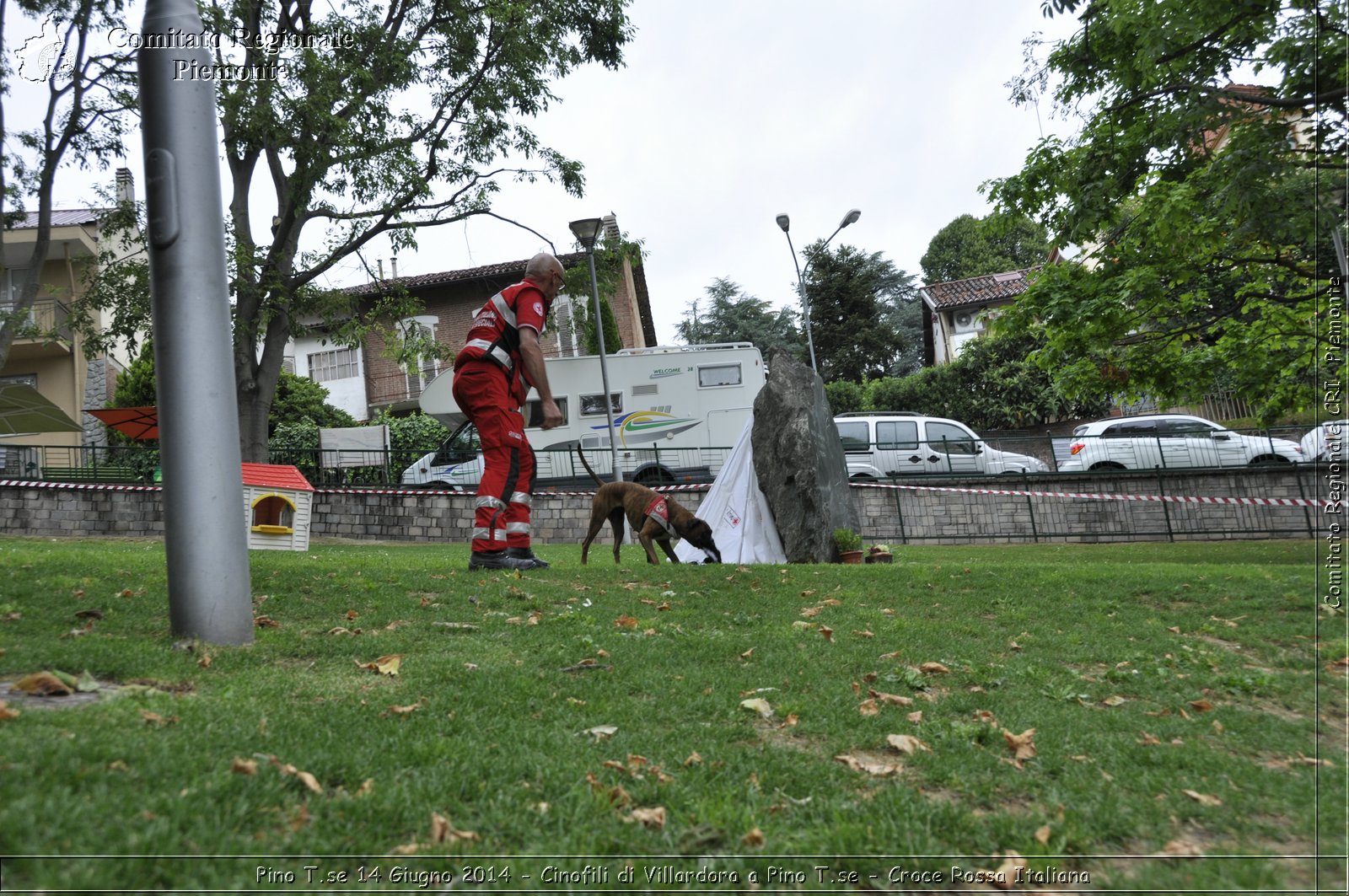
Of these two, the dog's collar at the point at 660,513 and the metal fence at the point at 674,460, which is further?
the metal fence at the point at 674,460

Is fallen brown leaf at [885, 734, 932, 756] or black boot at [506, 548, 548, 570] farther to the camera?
black boot at [506, 548, 548, 570]

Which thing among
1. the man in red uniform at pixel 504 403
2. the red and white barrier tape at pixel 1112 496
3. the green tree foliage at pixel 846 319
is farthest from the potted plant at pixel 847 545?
the green tree foliage at pixel 846 319

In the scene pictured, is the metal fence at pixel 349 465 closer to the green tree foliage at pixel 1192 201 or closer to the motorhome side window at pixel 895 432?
the motorhome side window at pixel 895 432

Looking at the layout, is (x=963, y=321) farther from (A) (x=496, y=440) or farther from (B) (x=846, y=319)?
(A) (x=496, y=440)

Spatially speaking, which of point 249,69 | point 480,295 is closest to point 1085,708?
point 249,69

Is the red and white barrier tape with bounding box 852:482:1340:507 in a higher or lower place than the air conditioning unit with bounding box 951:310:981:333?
lower

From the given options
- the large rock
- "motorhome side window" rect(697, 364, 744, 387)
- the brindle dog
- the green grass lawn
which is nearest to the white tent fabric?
the large rock

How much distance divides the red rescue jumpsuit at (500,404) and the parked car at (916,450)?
46.5ft

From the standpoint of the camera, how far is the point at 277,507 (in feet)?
44.7

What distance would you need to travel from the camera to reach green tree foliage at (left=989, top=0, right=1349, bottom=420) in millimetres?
8297

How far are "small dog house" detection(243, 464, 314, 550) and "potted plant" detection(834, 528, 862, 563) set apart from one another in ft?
27.0

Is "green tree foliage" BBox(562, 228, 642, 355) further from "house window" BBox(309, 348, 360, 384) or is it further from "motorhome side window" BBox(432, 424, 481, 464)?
"house window" BBox(309, 348, 360, 384)

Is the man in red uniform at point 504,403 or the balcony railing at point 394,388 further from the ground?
the balcony railing at point 394,388

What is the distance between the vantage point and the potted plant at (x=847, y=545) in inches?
431
